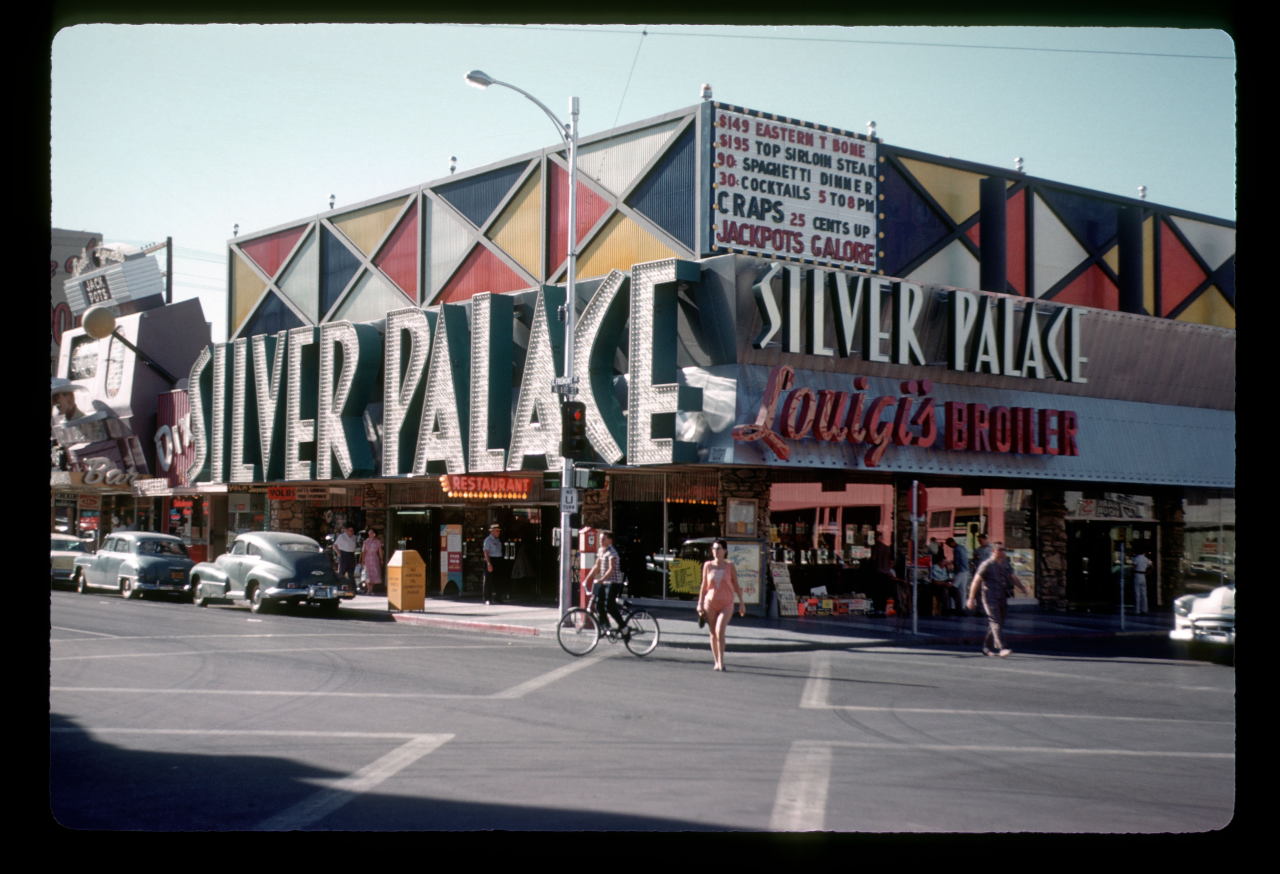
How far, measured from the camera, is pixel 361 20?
3.86m

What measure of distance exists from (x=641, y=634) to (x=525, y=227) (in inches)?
558

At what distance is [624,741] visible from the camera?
34.3ft

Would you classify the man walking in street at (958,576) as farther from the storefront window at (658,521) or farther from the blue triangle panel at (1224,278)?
the blue triangle panel at (1224,278)

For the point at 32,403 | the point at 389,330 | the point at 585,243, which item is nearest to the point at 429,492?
the point at 389,330

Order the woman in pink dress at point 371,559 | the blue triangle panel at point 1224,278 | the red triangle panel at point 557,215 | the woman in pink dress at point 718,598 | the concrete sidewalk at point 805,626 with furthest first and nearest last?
the blue triangle panel at point 1224,278, the woman in pink dress at point 371,559, the red triangle panel at point 557,215, the concrete sidewalk at point 805,626, the woman in pink dress at point 718,598

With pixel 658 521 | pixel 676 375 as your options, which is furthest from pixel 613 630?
pixel 658 521

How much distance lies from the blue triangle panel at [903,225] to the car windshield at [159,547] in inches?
725

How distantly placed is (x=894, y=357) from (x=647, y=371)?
522 cm

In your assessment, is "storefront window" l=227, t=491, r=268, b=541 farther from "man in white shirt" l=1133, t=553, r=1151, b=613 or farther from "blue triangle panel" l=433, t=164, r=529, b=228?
"man in white shirt" l=1133, t=553, r=1151, b=613

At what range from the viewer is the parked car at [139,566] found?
2911 centimetres

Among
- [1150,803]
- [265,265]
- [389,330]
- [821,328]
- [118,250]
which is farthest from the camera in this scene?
[118,250]

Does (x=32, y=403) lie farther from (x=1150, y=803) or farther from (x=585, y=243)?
(x=585, y=243)

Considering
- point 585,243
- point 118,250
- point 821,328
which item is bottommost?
point 821,328

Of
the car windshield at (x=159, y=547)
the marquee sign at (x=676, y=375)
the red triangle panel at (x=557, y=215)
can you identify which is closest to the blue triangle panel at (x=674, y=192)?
the marquee sign at (x=676, y=375)
